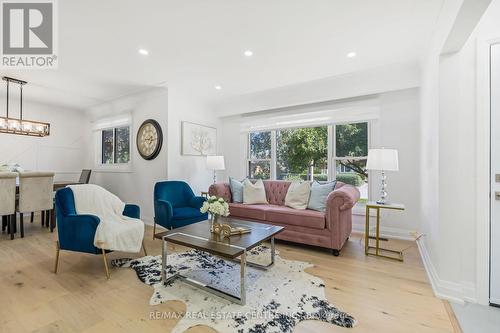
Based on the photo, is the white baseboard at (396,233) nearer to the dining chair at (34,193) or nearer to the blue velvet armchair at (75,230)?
the blue velvet armchair at (75,230)

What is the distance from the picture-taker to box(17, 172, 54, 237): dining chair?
361 cm

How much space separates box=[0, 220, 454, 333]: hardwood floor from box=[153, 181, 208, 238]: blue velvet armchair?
1.62 ft

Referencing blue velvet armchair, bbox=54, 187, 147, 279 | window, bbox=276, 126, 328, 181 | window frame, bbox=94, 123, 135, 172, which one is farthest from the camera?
window frame, bbox=94, 123, 135, 172

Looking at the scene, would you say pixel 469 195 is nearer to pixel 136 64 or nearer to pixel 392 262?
pixel 392 262

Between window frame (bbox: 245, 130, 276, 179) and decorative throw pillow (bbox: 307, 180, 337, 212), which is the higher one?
window frame (bbox: 245, 130, 276, 179)

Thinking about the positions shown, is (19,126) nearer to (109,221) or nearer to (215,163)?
(109,221)

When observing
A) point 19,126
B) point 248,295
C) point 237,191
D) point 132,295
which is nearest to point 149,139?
point 237,191

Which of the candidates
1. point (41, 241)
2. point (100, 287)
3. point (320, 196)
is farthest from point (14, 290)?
point (320, 196)

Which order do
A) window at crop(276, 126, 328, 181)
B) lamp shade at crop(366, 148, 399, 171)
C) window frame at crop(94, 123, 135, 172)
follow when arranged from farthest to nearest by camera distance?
window frame at crop(94, 123, 135, 172)
window at crop(276, 126, 328, 181)
lamp shade at crop(366, 148, 399, 171)

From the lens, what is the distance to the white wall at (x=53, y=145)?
4996 mm

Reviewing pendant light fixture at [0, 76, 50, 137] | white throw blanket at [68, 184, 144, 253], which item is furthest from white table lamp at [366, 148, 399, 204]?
pendant light fixture at [0, 76, 50, 137]

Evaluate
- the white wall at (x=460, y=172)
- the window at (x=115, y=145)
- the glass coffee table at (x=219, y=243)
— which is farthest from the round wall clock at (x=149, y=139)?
the white wall at (x=460, y=172)

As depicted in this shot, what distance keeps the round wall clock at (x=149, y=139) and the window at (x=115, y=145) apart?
0.73m

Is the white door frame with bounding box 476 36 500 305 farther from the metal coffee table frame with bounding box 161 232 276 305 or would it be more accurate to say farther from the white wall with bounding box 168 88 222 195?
the white wall with bounding box 168 88 222 195
